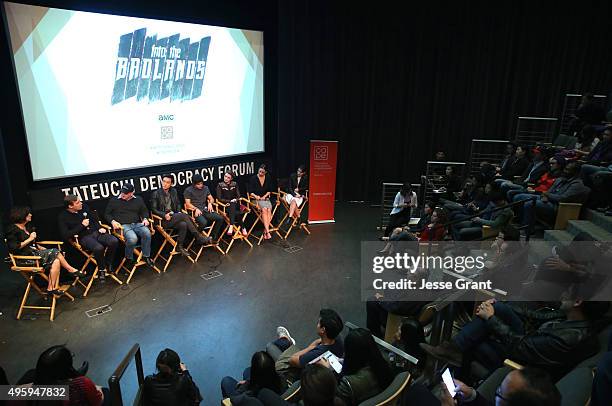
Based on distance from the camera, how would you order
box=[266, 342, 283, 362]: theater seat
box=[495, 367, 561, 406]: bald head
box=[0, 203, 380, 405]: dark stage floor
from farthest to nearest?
box=[0, 203, 380, 405]: dark stage floor, box=[266, 342, 283, 362]: theater seat, box=[495, 367, 561, 406]: bald head

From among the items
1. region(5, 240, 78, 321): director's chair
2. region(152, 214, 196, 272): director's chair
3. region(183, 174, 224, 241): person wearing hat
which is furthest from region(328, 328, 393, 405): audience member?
region(183, 174, 224, 241): person wearing hat

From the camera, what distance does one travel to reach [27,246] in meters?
4.66

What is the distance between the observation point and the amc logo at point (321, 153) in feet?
24.9

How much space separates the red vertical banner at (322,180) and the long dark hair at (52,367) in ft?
18.7

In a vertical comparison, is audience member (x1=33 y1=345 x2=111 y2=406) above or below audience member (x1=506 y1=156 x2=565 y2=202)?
below

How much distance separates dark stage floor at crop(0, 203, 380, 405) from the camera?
12.9 feet

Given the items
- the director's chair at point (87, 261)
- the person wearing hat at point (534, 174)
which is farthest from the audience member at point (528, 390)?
the person wearing hat at point (534, 174)

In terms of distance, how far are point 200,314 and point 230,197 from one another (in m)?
2.48

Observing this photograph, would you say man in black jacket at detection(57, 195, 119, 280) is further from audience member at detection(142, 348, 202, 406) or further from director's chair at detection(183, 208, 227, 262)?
audience member at detection(142, 348, 202, 406)

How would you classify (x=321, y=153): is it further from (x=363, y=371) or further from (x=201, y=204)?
(x=363, y=371)

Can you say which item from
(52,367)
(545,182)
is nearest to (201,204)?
(52,367)

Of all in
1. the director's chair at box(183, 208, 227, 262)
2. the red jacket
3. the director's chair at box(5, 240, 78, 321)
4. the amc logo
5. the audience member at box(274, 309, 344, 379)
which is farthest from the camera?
the amc logo

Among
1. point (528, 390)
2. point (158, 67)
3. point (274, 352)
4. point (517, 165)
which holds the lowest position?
point (274, 352)

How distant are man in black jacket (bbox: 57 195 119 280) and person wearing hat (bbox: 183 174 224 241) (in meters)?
1.30
